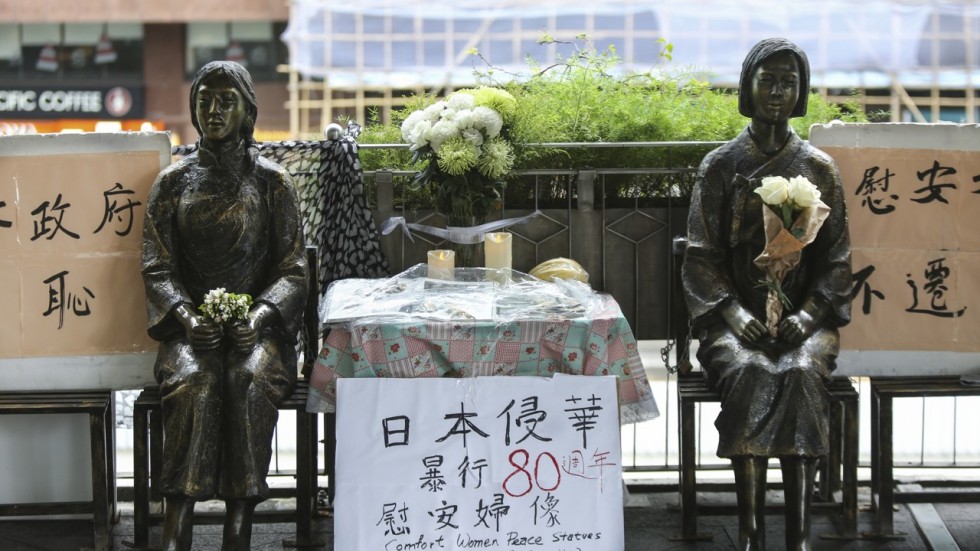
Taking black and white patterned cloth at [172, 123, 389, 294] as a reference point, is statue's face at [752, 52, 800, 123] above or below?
above

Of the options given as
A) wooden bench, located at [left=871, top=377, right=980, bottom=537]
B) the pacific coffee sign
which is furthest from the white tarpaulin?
wooden bench, located at [left=871, top=377, right=980, bottom=537]

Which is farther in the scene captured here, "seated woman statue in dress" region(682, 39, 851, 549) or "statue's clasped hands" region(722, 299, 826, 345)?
"statue's clasped hands" region(722, 299, 826, 345)

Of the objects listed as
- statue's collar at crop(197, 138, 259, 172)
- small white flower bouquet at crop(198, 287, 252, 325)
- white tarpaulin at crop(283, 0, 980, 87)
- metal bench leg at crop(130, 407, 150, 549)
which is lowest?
metal bench leg at crop(130, 407, 150, 549)

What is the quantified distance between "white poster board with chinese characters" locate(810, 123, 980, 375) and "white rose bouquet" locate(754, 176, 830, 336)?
1.96 feet

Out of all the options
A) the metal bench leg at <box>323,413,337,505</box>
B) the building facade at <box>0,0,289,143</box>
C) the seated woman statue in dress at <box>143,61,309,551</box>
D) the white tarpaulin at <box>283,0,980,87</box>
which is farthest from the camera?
the building facade at <box>0,0,289,143</box>

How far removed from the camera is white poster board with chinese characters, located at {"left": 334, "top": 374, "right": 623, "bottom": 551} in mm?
4391

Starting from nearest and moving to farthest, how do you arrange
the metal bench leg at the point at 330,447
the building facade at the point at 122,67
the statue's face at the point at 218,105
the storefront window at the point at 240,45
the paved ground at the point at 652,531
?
the statue's face at the point at 218,105 → the paved ground at the point at 652,531 → the metal bench leg at the point at 330,447 → the building facade at the point at 122,67 → the storefront window at the point at 240,45

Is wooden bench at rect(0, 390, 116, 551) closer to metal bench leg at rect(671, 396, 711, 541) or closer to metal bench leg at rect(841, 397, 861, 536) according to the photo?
metal bench leg at rect(671, 396, 711, 541)

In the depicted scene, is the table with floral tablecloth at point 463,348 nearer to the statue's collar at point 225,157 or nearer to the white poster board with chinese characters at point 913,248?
the statue's collar at point 225,157

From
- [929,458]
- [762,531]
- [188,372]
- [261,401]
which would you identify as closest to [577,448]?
[762,531]

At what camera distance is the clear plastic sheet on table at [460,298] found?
4.54m

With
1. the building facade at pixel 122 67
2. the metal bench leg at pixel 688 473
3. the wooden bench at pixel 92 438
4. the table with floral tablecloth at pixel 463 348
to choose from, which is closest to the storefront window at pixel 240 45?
the building facade at pixel 122 67

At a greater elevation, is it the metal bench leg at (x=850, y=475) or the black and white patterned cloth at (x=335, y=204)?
the black and white patterned cloth at (x=335, y=204)

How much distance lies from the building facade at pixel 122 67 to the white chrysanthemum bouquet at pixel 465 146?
6.70 m
